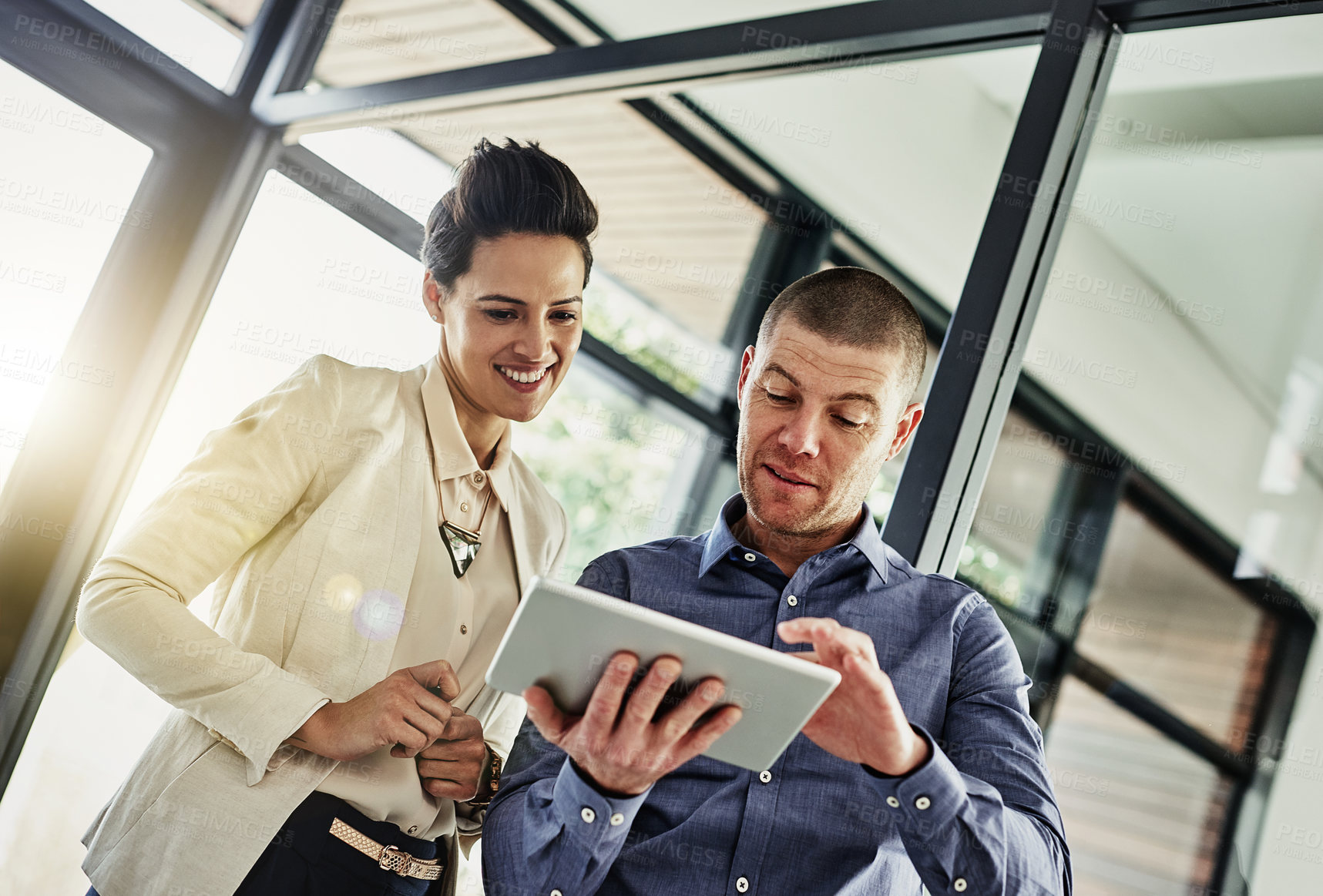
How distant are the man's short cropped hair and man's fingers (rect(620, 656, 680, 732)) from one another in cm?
68

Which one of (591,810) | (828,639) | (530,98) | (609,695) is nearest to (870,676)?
(828,639)

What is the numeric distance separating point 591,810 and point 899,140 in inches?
88.9

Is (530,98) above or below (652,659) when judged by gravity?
above

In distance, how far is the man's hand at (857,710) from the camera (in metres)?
1.04

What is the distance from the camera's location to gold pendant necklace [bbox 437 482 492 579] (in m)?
1.75

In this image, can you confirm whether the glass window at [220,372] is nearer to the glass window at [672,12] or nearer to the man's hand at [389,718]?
the glass window at [672,12]

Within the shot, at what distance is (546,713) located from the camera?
3.72 ft

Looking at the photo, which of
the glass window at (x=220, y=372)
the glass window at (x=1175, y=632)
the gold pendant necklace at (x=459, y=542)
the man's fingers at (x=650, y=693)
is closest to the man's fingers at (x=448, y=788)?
Result: the gold pendant necklace at (x=459, y=542)

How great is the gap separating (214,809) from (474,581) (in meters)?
0.54

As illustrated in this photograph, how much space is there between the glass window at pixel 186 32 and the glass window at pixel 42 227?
0.92 feet

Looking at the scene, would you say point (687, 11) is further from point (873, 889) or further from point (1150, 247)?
point (873, 889)

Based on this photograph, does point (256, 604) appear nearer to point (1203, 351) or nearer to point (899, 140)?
point (1203, 351)

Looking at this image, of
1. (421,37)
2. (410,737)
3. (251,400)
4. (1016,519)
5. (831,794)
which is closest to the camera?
(831,794)

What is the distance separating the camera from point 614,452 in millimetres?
3227
